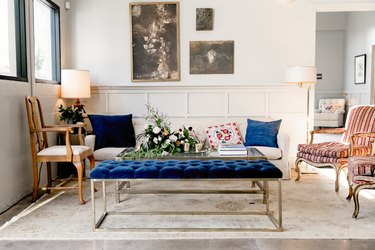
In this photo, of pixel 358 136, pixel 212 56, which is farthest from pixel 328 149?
pixel 212 56

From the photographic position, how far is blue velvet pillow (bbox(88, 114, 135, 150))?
4.91 metres

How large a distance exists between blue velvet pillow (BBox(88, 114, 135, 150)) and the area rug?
82 centimetres

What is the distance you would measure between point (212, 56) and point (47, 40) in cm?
231

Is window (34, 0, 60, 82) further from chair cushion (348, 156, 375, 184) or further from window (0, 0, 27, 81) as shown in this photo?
chair cushion (348, 156, 375, 184)

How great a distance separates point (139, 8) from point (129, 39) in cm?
47

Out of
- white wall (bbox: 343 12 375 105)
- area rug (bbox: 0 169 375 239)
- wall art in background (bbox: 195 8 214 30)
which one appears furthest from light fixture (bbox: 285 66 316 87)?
white wall (bbox: 343 12 375 105)

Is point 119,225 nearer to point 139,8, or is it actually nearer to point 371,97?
point 139,8

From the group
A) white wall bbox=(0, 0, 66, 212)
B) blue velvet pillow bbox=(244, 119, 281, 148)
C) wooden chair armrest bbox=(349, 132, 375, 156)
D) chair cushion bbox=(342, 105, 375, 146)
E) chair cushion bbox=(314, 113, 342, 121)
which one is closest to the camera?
white wall bbox=(0, 0, 66, 212)

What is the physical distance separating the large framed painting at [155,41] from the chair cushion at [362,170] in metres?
2.88

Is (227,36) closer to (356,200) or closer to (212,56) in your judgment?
(212,56)

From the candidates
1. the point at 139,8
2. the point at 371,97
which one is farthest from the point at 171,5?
the point at 371,97

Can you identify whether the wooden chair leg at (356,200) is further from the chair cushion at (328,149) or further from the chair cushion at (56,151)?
Result: the chair cushion at (56,151)

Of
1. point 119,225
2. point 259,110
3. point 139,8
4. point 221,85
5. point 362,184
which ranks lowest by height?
point 119,225

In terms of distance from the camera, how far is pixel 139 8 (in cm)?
536
